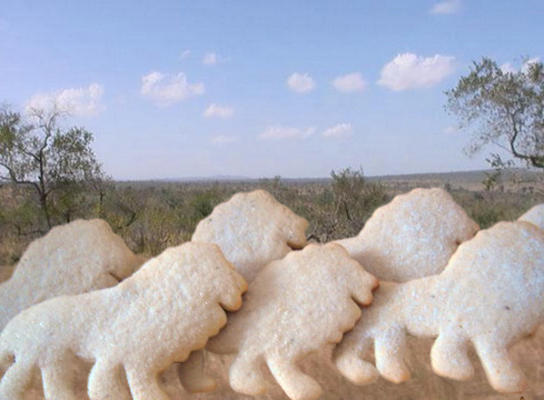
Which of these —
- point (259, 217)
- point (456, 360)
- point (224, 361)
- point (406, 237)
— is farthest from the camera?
point (224, 361)

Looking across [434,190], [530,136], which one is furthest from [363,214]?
[434,190]

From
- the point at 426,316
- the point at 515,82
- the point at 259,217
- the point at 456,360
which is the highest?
the point at 515,82

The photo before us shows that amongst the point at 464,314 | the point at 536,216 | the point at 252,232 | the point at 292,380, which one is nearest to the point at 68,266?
the point at 252,232

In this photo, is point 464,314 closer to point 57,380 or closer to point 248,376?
point 248,376

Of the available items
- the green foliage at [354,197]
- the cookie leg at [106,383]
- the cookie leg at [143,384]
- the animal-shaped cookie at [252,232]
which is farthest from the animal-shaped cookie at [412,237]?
the green foliage at [354,197]

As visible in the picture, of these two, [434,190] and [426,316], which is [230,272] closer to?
[426,316]

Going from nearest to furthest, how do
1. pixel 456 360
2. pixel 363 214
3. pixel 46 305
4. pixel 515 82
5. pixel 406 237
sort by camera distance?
pixel 456 360 → pixel 46 305 → pixel 406 237 → pixel 515 82 → pixel 363 214

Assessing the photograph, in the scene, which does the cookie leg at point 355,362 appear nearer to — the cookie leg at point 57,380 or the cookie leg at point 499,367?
the cookie leg at point 499,367
